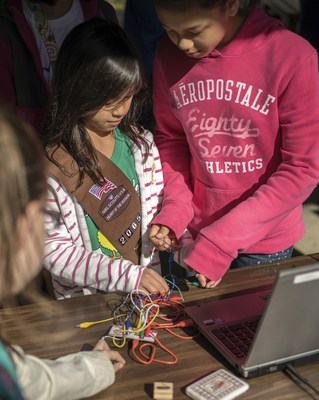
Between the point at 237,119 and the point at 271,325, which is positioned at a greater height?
the point at 237,119

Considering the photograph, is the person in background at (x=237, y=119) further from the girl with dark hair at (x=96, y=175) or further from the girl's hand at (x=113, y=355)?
the girl's hand at (x=113, y=355)

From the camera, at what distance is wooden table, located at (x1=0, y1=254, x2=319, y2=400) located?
1.27 m

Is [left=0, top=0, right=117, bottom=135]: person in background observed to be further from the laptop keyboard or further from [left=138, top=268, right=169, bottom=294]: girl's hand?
the laptop keyboard

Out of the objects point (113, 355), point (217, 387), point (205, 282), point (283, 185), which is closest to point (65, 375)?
point (113, 355)

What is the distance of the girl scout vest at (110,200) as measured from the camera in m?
1.70

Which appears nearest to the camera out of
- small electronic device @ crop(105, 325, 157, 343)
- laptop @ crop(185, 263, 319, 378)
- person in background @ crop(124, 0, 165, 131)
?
laptop @ crop(185, 263, 319, 378)

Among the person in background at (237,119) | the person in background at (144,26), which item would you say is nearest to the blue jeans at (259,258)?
the person in background at (237,119)

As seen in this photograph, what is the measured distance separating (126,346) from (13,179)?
62cm

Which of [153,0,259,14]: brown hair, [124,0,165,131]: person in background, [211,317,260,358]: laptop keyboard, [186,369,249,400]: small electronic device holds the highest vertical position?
[153,0,259,14]: brown hair

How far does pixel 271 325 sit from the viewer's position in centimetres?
121

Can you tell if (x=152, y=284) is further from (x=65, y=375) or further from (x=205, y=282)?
(x=65, y=375)

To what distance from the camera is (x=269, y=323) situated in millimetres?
1204

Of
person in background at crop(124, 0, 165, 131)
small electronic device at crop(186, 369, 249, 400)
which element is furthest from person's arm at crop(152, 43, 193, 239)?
person in background at crop(124, 0, 165, 131)

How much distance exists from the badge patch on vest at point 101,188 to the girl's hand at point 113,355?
0.50m
